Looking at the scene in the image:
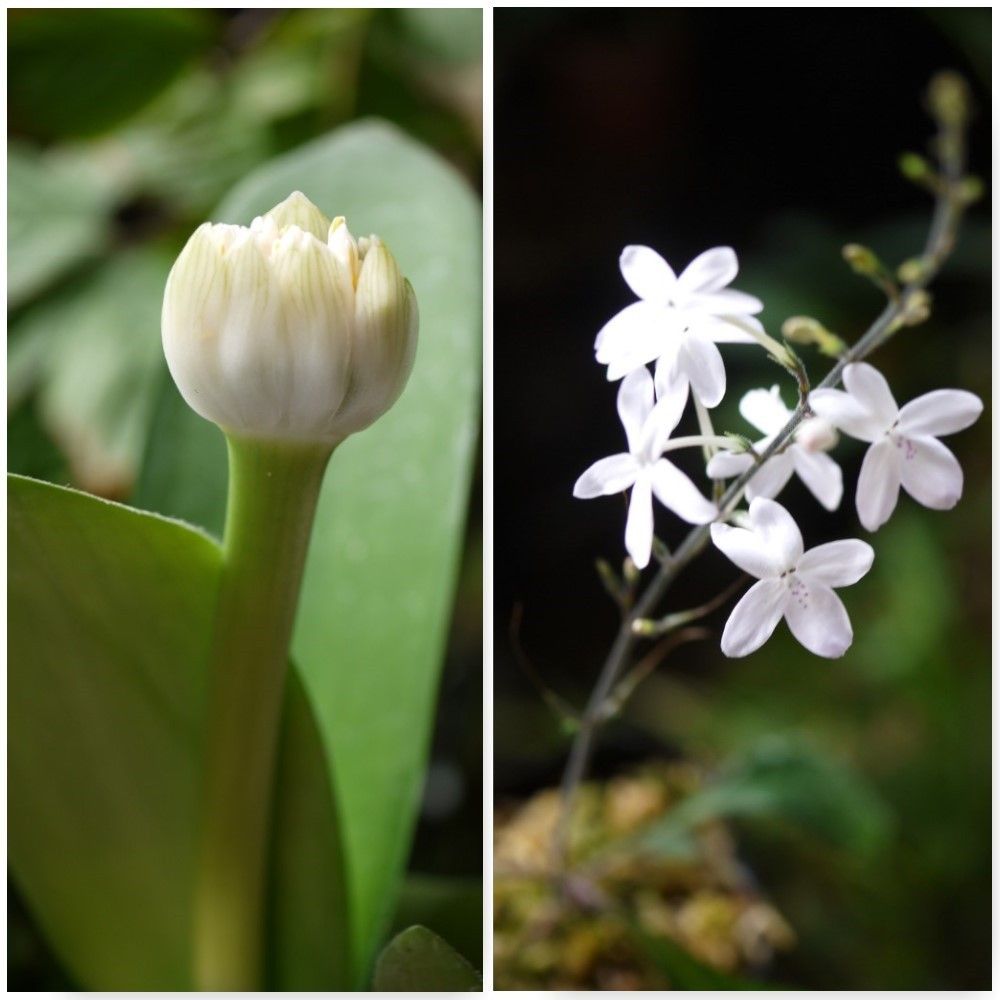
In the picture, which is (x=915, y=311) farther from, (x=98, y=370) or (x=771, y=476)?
(x=98, y=370)

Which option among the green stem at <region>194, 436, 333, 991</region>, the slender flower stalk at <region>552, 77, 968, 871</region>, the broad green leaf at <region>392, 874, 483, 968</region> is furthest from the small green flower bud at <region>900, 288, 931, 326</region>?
the broad green leaf at <region>392, 874, 483, 968</region>

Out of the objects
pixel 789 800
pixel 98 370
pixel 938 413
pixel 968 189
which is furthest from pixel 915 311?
pixel 98 370

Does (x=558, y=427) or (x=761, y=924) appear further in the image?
(x=558, y=427)

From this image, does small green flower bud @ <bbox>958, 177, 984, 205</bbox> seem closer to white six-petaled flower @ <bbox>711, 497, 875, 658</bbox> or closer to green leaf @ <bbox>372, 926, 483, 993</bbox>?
white six-petaled flower @ <bbox>711, 497, 875, 658</bbox>

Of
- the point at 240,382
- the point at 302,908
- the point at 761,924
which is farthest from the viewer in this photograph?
the point at 761,924

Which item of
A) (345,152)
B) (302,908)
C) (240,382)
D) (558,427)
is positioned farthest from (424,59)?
(302,908)

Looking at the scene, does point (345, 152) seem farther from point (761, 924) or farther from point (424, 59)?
point (761, 924)
